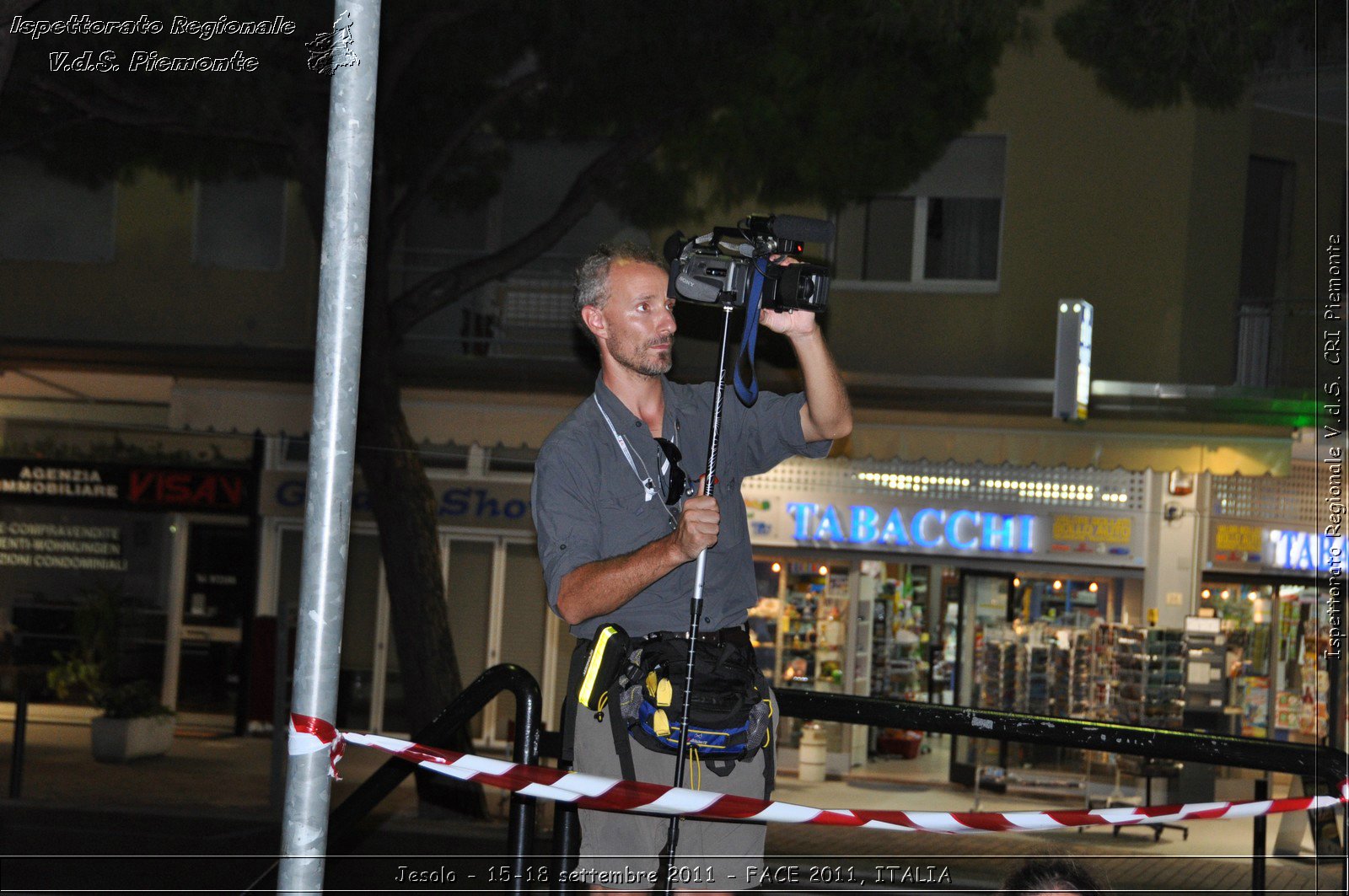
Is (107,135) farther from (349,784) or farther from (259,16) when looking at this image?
(349,784)

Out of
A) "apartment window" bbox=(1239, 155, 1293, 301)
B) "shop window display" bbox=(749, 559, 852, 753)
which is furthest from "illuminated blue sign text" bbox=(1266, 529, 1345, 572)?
"shop window display" bbox=(749, 559, 852, 753)

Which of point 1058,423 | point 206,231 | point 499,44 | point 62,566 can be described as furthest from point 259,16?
point 62,566

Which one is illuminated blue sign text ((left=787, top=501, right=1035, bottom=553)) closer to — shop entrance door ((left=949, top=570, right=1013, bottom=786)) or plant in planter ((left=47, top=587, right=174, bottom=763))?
shop entrance door ((left=949, top=570, right=1013, bottom=786))

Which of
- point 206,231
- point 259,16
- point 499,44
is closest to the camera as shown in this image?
point 259,16

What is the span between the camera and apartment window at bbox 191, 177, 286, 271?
40.9ft

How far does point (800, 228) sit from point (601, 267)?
0.48 meters

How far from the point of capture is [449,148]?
1038 cm

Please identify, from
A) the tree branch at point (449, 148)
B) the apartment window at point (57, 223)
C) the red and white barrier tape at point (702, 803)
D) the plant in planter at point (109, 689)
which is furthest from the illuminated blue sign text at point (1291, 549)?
the apartment window at point (57, 223)

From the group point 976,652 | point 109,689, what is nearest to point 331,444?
point 976,652

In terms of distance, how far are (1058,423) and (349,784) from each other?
627 centimetres

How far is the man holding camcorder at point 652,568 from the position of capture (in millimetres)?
2855

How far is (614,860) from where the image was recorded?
9.71 feet

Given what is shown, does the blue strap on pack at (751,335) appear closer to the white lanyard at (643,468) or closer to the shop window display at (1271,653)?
the white lanyard at (643,468)

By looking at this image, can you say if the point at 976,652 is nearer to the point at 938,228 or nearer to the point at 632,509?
the point at 938,228
